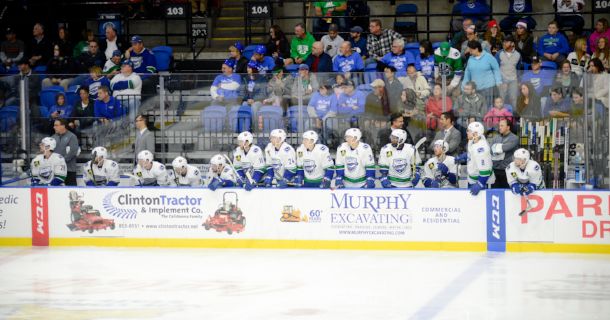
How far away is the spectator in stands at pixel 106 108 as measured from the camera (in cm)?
1666

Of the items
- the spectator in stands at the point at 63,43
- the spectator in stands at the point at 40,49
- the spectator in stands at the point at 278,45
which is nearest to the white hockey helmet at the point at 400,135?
the spectator in stands at the point at 278,45

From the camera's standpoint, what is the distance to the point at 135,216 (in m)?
15.7

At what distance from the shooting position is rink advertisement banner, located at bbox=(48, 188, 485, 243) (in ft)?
49.0

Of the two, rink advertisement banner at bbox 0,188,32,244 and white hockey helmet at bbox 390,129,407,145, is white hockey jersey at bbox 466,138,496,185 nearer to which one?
white hockey helmet at bbox 390,129,407,145

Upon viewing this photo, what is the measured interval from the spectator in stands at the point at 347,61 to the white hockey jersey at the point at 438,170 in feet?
8.15

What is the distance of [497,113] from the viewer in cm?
1536

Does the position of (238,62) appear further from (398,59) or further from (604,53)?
(604,53)

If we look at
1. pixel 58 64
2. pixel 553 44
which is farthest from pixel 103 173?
pixel 553 44

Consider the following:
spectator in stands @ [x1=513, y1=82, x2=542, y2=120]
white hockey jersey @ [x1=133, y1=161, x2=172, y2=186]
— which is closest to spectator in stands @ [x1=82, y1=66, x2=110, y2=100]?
white hockey jersey @ [x1=133, y1=161, x2=172, y2=186]

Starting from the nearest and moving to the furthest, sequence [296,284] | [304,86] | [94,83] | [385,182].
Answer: [296,284] < [385,182] < [304,86] < [94,83]

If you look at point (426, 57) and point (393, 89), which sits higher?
point (426, 57)

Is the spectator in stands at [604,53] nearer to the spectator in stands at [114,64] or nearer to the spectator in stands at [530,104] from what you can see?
the spectator in stands at [530,104]

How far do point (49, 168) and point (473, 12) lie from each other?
7.76 m

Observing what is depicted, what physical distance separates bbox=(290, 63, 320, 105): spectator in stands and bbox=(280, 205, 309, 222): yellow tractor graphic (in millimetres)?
1679
